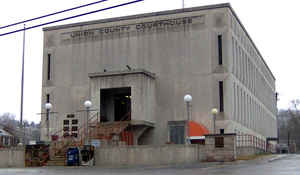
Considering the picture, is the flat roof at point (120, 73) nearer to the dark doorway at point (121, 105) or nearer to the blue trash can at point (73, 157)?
the dark doorway at point (121, 105)

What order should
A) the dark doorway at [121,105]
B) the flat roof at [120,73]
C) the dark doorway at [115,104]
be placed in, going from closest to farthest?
the flat roof at [120,73] → the dark doorway at [115,104] → the dark doorway at [121,105]

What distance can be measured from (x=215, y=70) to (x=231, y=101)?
9.54 ft

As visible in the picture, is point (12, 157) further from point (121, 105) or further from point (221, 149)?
point (221, 149)

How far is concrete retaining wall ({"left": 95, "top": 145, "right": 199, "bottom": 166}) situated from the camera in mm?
31641

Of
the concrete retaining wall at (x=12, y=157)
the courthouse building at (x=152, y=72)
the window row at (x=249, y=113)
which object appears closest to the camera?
the concrete retaining wall at (x=12, y=157)

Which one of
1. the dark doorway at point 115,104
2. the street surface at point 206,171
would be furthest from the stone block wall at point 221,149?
the dark doorway at point 115,104

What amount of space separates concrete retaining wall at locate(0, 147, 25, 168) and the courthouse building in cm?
749

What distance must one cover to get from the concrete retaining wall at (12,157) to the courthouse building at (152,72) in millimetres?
7487

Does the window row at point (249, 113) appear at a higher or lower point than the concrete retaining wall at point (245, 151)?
higher

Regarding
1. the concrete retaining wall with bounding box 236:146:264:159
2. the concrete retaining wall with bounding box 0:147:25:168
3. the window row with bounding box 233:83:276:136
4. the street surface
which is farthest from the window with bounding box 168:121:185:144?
the street surface

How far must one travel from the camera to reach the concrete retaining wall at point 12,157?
35.1m

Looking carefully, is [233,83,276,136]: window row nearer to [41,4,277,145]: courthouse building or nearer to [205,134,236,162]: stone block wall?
[41,4,277,145]: courthouse building

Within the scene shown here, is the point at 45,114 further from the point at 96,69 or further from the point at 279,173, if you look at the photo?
the point at 279,173

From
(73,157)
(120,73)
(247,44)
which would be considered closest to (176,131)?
(120,73)
